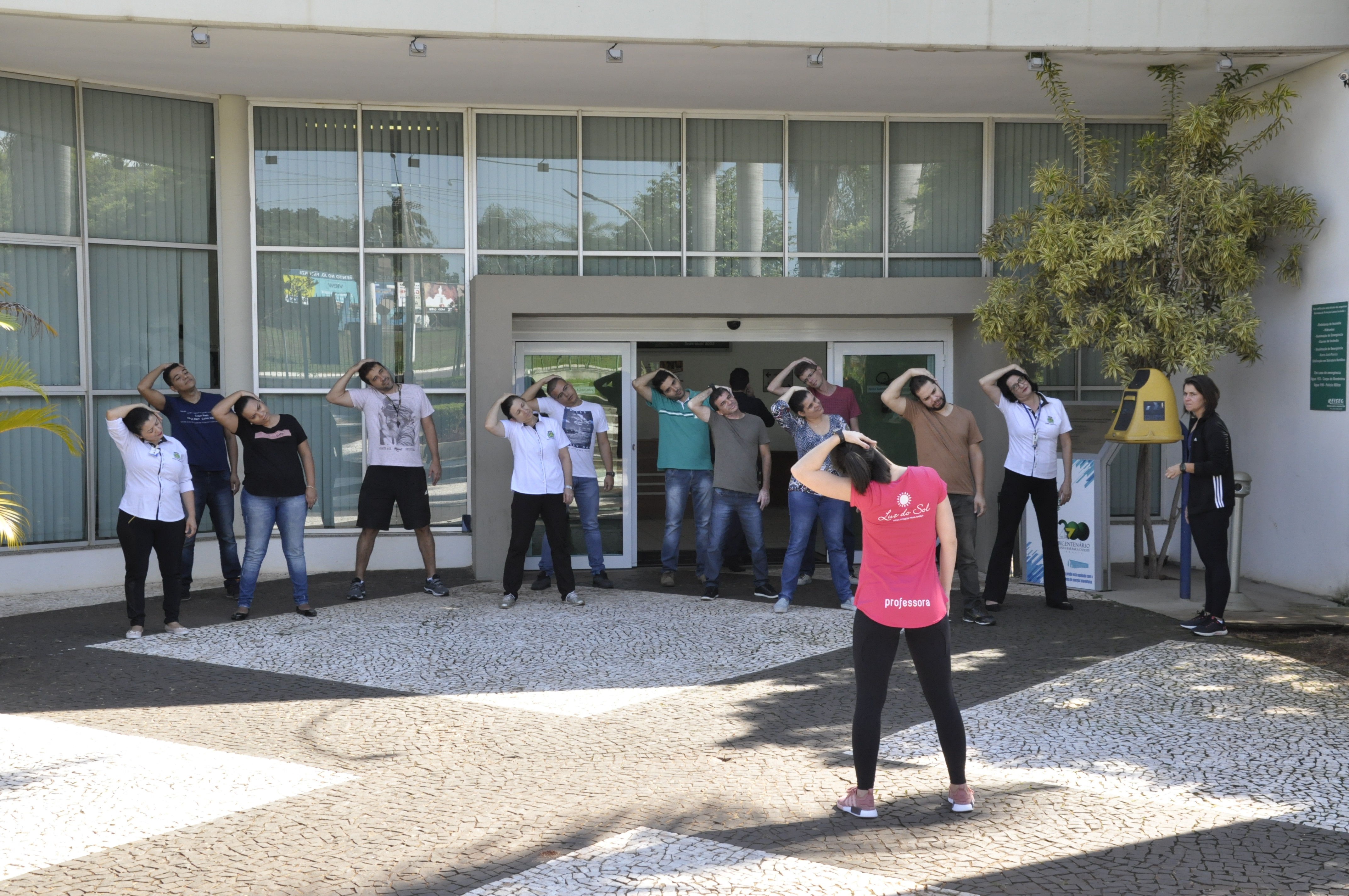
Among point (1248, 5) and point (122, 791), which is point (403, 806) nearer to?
point (122, 791)

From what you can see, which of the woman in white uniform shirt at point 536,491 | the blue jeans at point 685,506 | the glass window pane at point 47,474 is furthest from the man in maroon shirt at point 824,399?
the glass window pane at point 47,474

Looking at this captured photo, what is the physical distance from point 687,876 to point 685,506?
633 centimetres

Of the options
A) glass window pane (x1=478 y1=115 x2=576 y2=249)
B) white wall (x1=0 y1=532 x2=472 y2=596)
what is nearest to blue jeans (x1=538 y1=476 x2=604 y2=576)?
white wall (x1=0 y1=532 x2=472 y2=596)

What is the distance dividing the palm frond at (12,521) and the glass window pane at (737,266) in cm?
602

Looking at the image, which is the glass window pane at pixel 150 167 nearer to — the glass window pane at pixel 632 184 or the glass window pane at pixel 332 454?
the glass window pane at pixel 332 454

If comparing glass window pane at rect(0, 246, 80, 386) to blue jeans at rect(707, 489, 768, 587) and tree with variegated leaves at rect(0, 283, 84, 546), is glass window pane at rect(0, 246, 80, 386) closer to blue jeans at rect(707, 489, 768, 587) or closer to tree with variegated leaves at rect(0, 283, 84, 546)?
tree with variegated leaves at rect(0, 283, 84, 546)

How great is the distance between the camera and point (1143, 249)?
942 cm

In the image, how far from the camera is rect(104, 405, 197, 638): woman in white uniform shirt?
7.75 metres

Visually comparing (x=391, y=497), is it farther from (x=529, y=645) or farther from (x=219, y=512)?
(x=529, y=645)

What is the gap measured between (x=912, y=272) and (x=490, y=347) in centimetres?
414

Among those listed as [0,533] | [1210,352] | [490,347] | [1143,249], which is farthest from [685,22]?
[0,533]

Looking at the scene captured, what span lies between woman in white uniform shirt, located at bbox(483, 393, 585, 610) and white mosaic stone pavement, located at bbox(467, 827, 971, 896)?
192 inches

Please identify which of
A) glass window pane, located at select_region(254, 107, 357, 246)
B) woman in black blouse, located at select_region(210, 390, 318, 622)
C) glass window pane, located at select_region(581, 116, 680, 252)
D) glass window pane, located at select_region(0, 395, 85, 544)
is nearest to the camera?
woman in black blouse, located at select_region(210, 390, 318, 622)

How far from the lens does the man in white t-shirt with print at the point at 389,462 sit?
943 cm
